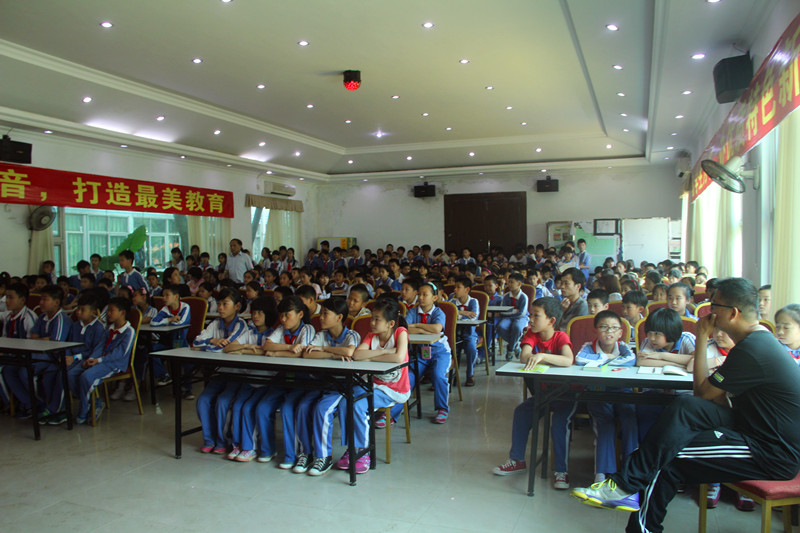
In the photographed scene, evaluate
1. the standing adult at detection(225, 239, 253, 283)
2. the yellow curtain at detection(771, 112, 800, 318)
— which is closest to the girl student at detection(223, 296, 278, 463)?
the yellow curtain at detection(771, 112, 800, 318)

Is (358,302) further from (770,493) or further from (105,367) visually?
(770,493)

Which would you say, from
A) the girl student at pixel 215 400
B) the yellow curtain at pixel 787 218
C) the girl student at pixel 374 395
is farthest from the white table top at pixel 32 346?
the yellow curtain at pixel 787 218

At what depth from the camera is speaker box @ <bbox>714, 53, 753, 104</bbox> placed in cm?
511

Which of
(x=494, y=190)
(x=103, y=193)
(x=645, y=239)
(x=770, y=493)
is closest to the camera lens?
(x=770, y=493)

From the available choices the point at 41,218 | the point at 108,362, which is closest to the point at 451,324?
the point at 108,362

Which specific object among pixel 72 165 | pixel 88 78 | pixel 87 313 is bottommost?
pixel 87 313

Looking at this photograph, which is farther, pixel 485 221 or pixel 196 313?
pixel 485 221

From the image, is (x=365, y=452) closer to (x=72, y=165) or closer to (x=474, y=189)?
(x=72, y=165)

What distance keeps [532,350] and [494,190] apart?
12.0m

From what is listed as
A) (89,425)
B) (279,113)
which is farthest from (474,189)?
(89,425)

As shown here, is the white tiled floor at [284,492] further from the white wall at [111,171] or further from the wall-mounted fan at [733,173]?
the white wall at [111,171]

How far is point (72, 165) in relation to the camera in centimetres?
923

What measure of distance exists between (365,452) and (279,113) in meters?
7.68

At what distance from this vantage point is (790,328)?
10.3 ft
